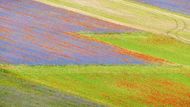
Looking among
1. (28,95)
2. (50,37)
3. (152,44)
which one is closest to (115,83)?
(28,95)

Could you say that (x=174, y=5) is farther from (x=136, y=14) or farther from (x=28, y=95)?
(x=28, y=95)

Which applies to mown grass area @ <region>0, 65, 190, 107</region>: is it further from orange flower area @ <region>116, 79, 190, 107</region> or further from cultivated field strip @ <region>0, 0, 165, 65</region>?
cultivated field strip @ <region>0, 0, 165, 65</region>

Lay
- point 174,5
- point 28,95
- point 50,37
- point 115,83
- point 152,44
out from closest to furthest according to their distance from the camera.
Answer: point 28,95, point 115,83, point 50,37, point 152,44, point 174,5

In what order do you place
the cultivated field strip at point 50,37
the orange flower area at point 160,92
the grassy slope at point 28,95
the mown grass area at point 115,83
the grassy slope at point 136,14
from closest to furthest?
the grassy slope at point 28,95, the mown grass area at point 115,83, the orange flower area at point 160,92, the cultivated field strip at point 50,37, the grassy slope at point 136,14

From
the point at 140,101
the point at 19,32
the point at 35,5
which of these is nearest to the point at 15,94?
the point at 140,101

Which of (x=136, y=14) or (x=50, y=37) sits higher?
(x=50, y=37)

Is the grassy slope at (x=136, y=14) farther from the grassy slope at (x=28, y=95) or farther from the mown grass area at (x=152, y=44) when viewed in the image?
the grassy slope at (x=28, y=95)

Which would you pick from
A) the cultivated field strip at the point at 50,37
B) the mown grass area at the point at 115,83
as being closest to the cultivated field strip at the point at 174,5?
the cultivated field strip at the point at 50,37

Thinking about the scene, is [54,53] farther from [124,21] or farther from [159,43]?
[124,21]
